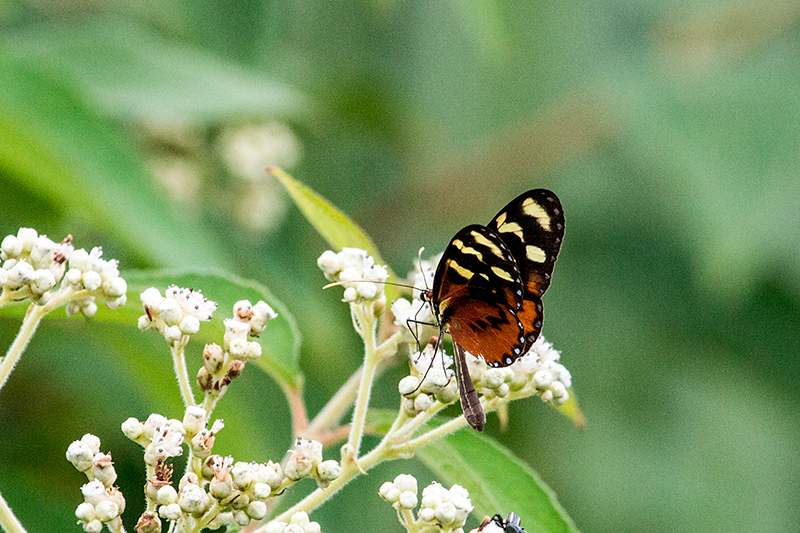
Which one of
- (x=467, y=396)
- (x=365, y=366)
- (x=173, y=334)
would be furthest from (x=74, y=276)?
(x=467, y=396)

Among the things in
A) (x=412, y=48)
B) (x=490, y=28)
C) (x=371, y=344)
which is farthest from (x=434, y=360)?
(x=412, y=48)

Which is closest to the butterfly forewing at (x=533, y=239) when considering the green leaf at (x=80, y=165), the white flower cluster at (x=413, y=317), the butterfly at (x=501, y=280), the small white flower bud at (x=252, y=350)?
the butterfly at (x=501, y=280)

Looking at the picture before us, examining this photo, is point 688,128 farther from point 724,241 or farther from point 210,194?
point 210,194

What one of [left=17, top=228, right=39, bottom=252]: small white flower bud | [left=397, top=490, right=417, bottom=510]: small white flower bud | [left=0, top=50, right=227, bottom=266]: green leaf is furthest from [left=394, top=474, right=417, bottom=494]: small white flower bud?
[left=0, top=50, right=227, bottom=266]: green leaf

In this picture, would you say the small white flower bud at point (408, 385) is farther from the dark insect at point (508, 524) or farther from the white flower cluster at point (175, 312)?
the white flower cluster at point (175, 312)

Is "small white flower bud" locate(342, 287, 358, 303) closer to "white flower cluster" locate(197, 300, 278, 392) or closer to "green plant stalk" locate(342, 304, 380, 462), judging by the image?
"green plant stalk" locate(342, 304, 380, 462)

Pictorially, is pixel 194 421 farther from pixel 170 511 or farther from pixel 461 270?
pixel 461 270
